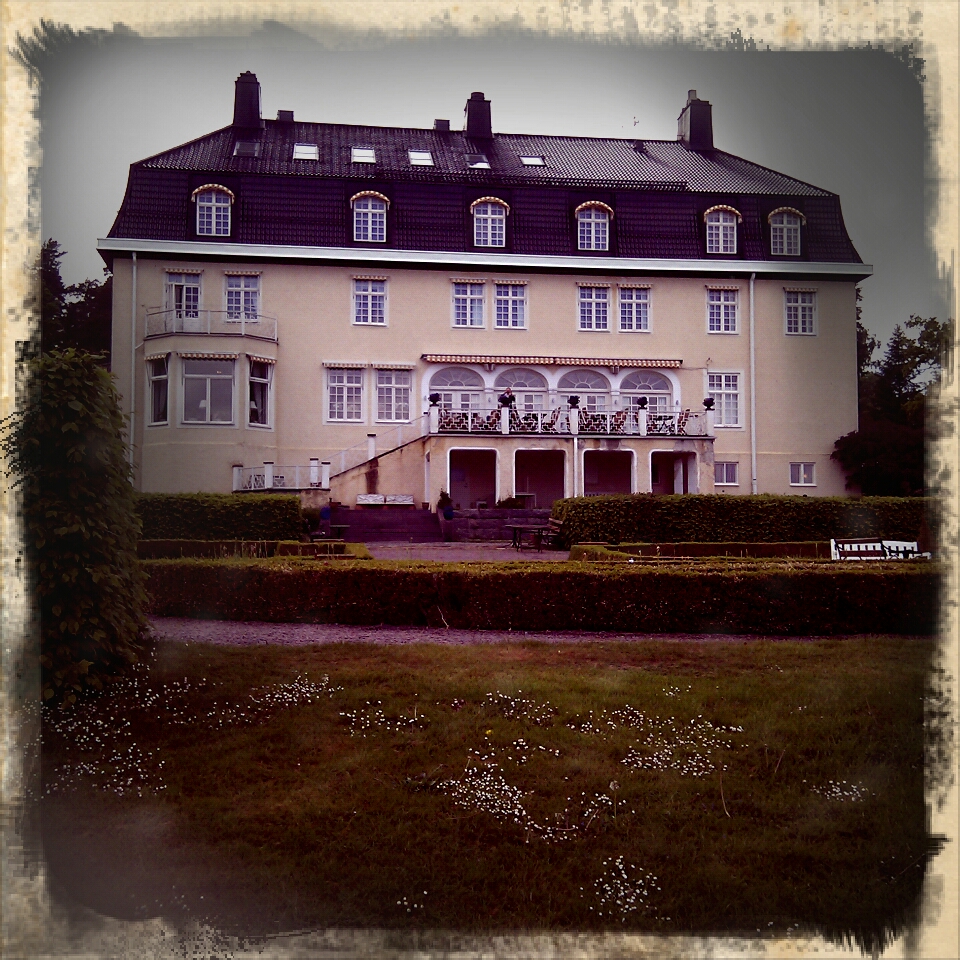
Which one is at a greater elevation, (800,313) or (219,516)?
(800,313)

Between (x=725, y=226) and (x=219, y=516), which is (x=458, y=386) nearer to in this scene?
(x=725, y=226)

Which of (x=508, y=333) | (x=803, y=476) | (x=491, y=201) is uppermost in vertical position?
(x=491, y=201)

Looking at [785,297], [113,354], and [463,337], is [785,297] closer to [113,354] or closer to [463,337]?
[113,354]

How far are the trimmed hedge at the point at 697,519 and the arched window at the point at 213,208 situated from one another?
Answer: 8.20m

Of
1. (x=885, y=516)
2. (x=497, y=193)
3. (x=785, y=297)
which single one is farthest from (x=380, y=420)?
(x=785, y=297)

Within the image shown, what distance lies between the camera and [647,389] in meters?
20.7

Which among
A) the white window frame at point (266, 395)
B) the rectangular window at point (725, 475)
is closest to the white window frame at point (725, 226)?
the white window frame at point (266, 395)

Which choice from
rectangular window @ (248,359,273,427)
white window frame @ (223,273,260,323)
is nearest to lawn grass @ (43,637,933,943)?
white window frame @ (223,273,260,323)

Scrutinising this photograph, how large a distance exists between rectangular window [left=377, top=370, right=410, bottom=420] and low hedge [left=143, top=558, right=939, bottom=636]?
13161 millimetres

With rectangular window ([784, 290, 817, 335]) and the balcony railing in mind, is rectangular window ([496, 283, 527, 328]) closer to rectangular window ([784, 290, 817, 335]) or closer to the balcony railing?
the balcony railing

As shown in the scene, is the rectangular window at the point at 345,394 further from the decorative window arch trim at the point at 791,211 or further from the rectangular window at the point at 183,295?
the decorative window arch trim at the point at 791,211

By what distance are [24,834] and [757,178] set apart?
5.34 metres

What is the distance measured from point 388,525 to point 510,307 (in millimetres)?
7056

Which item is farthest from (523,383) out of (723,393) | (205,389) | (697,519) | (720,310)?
(205,389)
